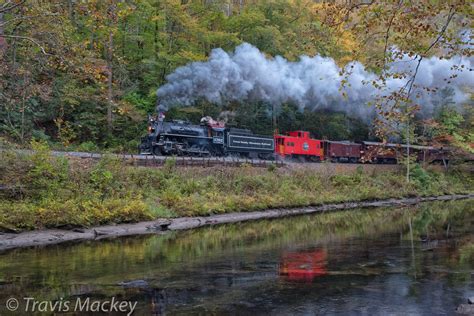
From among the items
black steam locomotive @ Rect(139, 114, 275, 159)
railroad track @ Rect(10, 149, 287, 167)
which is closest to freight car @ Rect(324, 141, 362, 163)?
black steam locomotive @ Rect(139, 114, 275, 159)

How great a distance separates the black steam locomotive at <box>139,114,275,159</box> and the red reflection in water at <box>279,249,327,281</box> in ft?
56.3

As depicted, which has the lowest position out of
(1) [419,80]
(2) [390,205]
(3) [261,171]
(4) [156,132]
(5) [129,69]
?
(2) [390,205]

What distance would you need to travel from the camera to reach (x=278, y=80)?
35.4 m

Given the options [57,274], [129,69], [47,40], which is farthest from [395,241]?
[129,69]

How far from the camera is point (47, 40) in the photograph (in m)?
11.9

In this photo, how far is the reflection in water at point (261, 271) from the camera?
328 inches

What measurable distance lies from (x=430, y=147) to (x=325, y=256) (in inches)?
1323

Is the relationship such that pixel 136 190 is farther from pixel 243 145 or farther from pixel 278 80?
pixel 278 80

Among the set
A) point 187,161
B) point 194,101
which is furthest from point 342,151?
point 187,161

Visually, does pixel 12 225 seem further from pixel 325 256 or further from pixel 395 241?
pixel 395 241

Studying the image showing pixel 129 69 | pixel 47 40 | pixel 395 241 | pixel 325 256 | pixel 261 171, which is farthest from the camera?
pixel 129 69

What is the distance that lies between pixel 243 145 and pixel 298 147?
7020 millimetres

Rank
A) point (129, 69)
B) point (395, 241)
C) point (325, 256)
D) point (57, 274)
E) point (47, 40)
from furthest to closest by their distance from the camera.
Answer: point (129, 69), point (395, 241), point (325, 256), point (47, 40), point (57, 274)

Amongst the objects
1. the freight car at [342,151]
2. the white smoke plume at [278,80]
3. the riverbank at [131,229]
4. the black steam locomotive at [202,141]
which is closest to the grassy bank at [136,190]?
the riverbank at [131,229]
